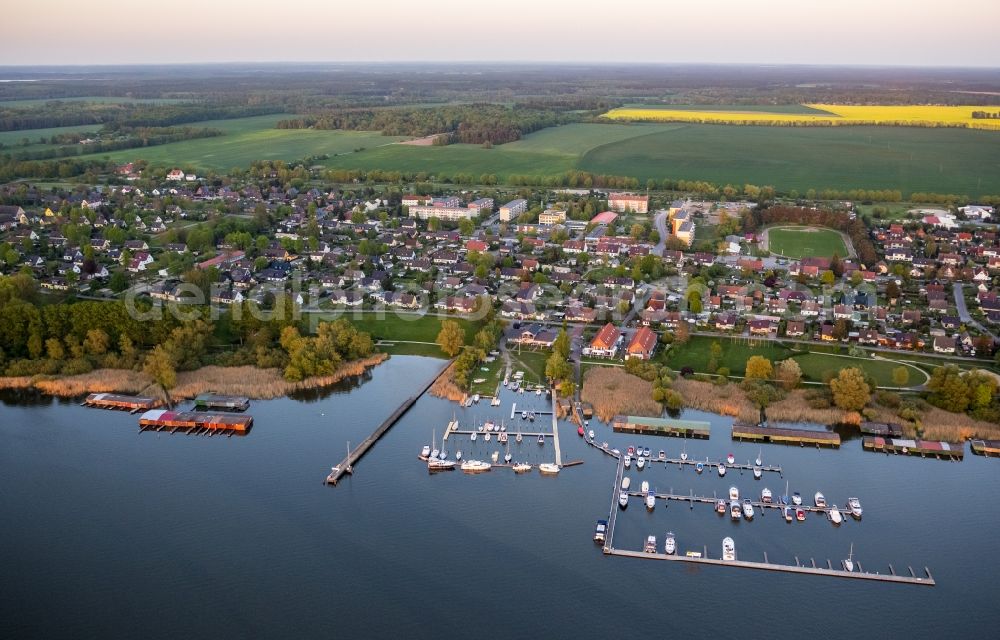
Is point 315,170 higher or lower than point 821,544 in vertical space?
higher

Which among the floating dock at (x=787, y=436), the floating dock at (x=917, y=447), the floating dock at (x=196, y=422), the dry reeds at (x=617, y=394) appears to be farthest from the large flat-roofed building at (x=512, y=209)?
the floating dock at (x=917, y=447)

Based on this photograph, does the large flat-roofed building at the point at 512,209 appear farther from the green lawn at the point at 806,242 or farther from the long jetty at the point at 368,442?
the long jetty at the point at 368,442

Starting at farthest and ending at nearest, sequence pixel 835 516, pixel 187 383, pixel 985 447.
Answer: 1. pixel 187 383
2. pixel 985 447
3. pixel 835 516

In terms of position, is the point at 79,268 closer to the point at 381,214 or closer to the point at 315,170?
the point at 381,214

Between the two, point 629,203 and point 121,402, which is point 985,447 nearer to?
point 121,402

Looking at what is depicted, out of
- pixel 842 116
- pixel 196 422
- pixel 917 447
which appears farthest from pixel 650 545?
pixel 842 116

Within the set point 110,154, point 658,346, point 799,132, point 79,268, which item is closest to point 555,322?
point 658,346
